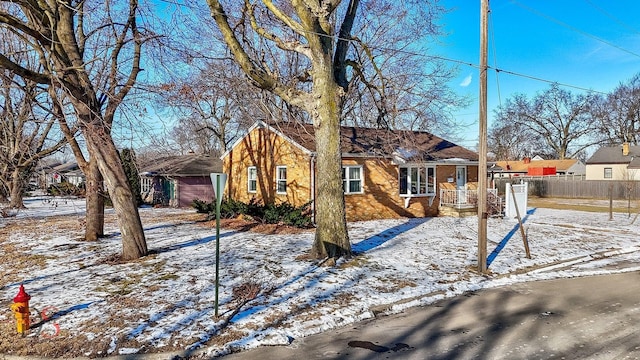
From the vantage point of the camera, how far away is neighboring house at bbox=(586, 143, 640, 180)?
41.1m

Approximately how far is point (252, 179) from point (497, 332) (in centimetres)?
1510

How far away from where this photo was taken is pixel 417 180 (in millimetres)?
18250

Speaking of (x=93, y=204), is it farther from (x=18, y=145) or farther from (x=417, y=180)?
(x=417, y=180)

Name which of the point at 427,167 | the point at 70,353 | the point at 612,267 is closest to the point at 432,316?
the point at 70,353

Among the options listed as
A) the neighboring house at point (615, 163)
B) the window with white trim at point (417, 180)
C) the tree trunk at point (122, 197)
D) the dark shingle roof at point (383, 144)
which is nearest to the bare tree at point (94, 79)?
the tree trunk at point (122, 197)

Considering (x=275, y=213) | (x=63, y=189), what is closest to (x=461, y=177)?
(x=275, y=213)

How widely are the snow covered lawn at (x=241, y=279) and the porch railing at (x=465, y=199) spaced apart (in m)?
4.20

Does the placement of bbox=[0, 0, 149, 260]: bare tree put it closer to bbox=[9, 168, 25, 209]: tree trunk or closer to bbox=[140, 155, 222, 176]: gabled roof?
bbox=[9, 168, 25, 209]: tree trunk

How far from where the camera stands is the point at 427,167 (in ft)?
60.9

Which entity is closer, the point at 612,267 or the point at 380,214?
the point at 612,267

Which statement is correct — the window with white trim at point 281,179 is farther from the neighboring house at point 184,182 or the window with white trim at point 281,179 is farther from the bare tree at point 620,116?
the bare tree at point 620,116

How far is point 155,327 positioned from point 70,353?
101 centimetres

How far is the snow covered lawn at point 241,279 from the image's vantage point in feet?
17.4

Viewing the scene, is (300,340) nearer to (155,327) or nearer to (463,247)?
(155,327)
